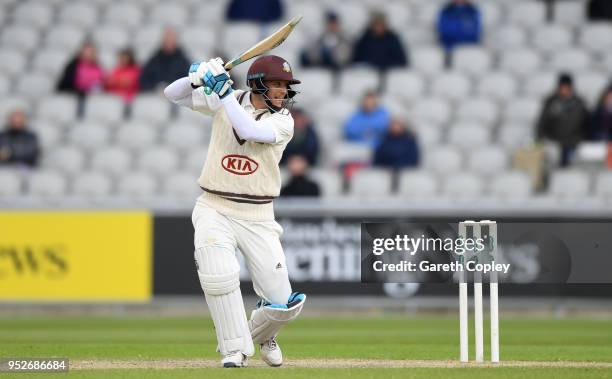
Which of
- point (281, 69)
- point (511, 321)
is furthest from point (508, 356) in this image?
point (511, 321)

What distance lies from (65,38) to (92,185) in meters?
3.37

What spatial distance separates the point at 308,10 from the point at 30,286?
5.98 metres

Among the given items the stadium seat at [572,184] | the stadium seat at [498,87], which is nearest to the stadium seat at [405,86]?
the stadium seat at [498,87]

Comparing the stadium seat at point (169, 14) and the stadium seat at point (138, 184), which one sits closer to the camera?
the stadium seat at point (138, 184)

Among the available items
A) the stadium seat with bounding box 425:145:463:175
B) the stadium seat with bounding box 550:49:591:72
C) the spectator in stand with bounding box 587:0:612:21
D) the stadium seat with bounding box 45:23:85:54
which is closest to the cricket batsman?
the stadium seat with bounding box 425:145:463:175

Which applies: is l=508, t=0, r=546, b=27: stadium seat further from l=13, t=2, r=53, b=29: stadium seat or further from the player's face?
the player's face

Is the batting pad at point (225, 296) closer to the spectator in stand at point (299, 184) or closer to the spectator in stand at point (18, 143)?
the spectator in stand at point (299, 184)

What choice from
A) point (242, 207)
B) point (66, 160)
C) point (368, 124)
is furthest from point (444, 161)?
point (242, 207)

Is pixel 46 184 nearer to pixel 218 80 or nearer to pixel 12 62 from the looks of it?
pixel 12 62

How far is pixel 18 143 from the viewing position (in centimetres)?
1786

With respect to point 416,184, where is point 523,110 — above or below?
above

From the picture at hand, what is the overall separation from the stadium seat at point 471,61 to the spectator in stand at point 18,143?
5.47 m

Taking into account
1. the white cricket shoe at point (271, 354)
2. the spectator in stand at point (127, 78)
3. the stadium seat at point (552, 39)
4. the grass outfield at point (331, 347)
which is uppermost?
the stadium seat at point (552, 39)

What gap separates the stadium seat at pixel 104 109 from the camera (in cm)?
1866
